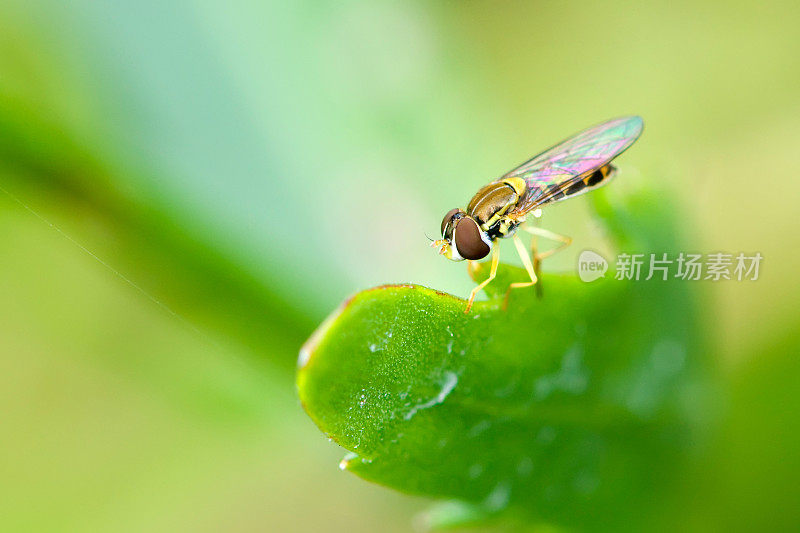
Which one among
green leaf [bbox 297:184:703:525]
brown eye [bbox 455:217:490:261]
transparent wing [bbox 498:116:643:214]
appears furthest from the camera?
transparent wing [bbox 498:116:643:214]

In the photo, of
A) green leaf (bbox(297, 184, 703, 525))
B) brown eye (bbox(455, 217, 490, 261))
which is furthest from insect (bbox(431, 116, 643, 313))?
green leaf (bbox(297, 184, 703, 525))

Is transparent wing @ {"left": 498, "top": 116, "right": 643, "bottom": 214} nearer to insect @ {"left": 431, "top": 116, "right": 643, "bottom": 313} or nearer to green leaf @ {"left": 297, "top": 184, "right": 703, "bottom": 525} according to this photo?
→ insect @ {"left": 431, "top": 116, "right": 643, "bottom": 313}

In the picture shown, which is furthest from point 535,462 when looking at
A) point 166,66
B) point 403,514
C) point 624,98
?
point 624,98

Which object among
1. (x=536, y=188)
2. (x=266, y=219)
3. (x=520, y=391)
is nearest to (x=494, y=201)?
(x=536, y=188)

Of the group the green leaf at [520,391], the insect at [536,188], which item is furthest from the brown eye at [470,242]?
the green leaf at [520,391]

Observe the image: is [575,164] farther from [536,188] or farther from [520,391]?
[520,391]

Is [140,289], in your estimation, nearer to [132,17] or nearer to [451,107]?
[132,17]
